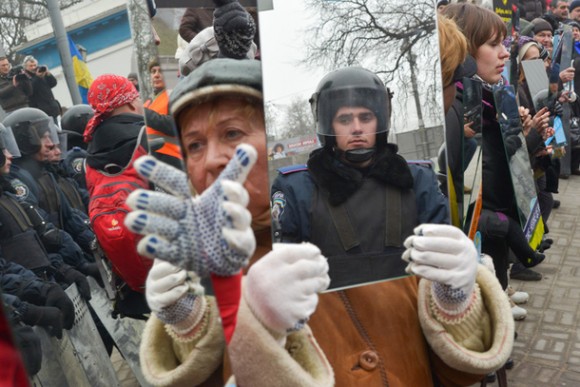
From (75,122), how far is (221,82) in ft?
10.1

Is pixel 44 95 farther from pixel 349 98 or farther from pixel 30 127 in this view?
pixel 349 98

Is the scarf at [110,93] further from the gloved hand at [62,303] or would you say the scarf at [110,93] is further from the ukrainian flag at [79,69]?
the gloved hand at [62,303]

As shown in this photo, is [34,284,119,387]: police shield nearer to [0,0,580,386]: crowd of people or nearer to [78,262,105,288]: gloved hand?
[78,262,105,288]: gloved hand

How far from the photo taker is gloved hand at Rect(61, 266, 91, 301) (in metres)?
3.49

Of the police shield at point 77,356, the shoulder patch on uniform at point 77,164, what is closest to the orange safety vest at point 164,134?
the police shield at point 77,356

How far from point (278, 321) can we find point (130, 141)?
101 centimetres

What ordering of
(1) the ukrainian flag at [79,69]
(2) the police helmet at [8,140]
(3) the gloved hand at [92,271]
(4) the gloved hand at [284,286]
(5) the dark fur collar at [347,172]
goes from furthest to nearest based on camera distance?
(3) the gloved hand at [92,271]
(2) the police helmet at [8,140]
(1) the ukrainian flag at [79,69]
(5) the dark fur collar at [347,172]
(4) the gloved hand at [284,286]

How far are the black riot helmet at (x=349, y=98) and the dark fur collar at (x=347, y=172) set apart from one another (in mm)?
23

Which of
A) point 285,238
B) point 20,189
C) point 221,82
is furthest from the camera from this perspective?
point 20,189

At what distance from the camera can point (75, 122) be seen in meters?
4.06

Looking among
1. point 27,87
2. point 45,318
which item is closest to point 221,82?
point 27,87

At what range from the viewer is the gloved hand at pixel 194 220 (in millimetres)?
1068

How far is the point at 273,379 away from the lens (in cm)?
137

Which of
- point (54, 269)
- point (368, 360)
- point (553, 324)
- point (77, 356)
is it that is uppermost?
point (368, 360)
